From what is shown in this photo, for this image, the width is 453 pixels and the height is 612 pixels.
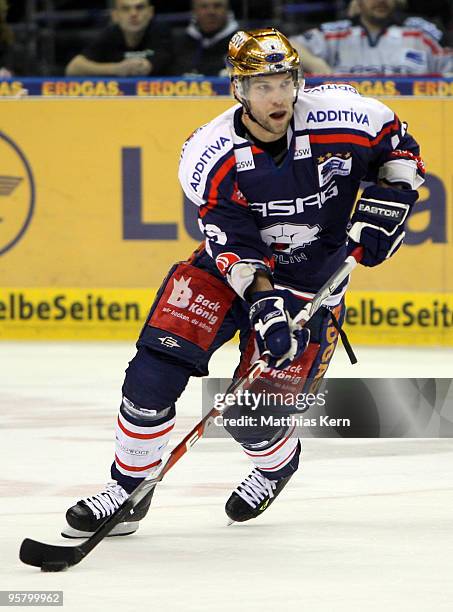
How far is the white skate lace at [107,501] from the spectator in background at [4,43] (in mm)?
4953

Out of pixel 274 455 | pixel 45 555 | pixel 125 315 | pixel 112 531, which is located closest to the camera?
pixel 45 555

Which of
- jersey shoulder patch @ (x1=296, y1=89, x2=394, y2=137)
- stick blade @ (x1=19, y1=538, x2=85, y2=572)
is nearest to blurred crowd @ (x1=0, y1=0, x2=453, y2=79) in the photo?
jersey shoulder patch @ (x1=296, y1=89, x2=394, y2=137)

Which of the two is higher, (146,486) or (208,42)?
(208,42)

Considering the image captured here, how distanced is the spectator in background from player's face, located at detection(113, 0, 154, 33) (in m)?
0.69

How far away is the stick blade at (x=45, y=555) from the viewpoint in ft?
11.8

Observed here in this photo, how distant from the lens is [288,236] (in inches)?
163

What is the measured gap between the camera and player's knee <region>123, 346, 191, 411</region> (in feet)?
13.2

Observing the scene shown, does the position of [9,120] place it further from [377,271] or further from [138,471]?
[138,471]

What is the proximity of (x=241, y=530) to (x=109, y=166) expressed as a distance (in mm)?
4586

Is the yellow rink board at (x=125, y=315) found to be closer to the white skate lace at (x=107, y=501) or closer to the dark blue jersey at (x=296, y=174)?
the dark blue jersey at (x=296, y=174)

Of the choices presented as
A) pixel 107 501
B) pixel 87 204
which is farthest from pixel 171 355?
pixel 87 204

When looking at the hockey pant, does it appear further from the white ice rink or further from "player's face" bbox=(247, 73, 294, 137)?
"player's face" bbox=(247, 73, 294, 137)

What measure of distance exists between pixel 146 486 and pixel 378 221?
97 cm

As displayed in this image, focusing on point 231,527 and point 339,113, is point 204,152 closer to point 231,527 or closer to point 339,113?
point 339,113
